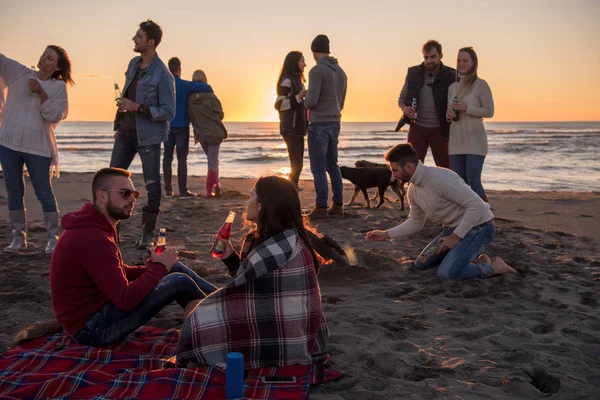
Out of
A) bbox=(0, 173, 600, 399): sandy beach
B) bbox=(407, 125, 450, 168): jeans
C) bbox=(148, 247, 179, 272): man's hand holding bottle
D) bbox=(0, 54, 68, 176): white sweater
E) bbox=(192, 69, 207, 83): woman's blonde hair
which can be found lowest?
bbox=(0, 173, 600, 399): sandy beach

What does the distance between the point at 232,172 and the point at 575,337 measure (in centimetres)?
1486

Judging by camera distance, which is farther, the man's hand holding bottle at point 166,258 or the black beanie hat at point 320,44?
the black beanie hat at point 320,44

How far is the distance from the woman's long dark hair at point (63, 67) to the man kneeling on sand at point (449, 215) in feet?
10.7

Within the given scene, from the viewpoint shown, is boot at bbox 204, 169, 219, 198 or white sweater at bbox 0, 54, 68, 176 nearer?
white sweater at bbox 0, 54, 68, 176

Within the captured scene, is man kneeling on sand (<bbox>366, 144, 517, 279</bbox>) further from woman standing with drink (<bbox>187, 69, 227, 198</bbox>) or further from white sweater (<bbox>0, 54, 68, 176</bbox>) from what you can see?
woman standing with drink (<bbox>187, 69, 227, 198</bbox>)

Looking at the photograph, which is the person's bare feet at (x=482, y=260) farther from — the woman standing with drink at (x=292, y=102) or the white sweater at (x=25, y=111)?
the white sweater at (x=25, y=111)

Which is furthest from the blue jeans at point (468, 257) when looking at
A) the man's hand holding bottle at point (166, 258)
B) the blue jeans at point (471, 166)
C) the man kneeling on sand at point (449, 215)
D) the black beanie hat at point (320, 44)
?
the black beanie hat at point (320, 44)

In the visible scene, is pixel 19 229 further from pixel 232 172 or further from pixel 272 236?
pixel 232 172

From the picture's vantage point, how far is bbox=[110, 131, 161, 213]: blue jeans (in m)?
5.81

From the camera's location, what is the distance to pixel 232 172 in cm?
1795

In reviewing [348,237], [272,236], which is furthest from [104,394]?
[348,237]

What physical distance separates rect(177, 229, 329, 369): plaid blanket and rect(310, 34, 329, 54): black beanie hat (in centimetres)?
492

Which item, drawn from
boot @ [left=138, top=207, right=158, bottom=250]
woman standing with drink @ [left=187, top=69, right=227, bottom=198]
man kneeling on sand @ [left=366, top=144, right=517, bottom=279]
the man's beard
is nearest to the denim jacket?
boot @ [left=138, top=207, right=158, bottom=250]

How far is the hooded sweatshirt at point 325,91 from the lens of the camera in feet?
24.1
